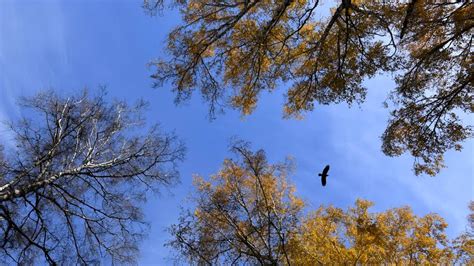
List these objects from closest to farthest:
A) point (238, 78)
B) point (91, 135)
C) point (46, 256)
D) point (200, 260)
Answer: point (46, 256)
point (200, 260)
point (91, 135)
point (238, 78)

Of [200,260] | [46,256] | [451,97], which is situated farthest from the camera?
[451,97]

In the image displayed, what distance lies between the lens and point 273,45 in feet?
34.7

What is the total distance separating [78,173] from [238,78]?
15.8ft

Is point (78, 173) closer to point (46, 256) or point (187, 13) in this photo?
point (46, 256)

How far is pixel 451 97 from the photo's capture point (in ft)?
31.2

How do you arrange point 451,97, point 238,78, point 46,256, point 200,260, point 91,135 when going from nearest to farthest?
point 46,256 < point 200,260 < point 451,97 < point 91,135 < point 238,78

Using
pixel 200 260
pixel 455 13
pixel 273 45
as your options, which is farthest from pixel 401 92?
pixel 200 260

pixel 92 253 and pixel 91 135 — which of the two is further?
pixel 91 135

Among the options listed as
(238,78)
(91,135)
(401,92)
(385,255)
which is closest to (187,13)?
(238,78)

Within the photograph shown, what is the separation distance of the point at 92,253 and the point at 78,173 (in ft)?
6.15

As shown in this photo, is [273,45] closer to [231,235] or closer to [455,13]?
[455,13]

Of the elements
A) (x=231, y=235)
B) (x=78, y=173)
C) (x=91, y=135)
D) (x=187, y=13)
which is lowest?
(x=231, y=235)

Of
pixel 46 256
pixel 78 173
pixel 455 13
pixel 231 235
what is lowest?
pixel 46 256

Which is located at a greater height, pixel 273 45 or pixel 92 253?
pixel 273 45
